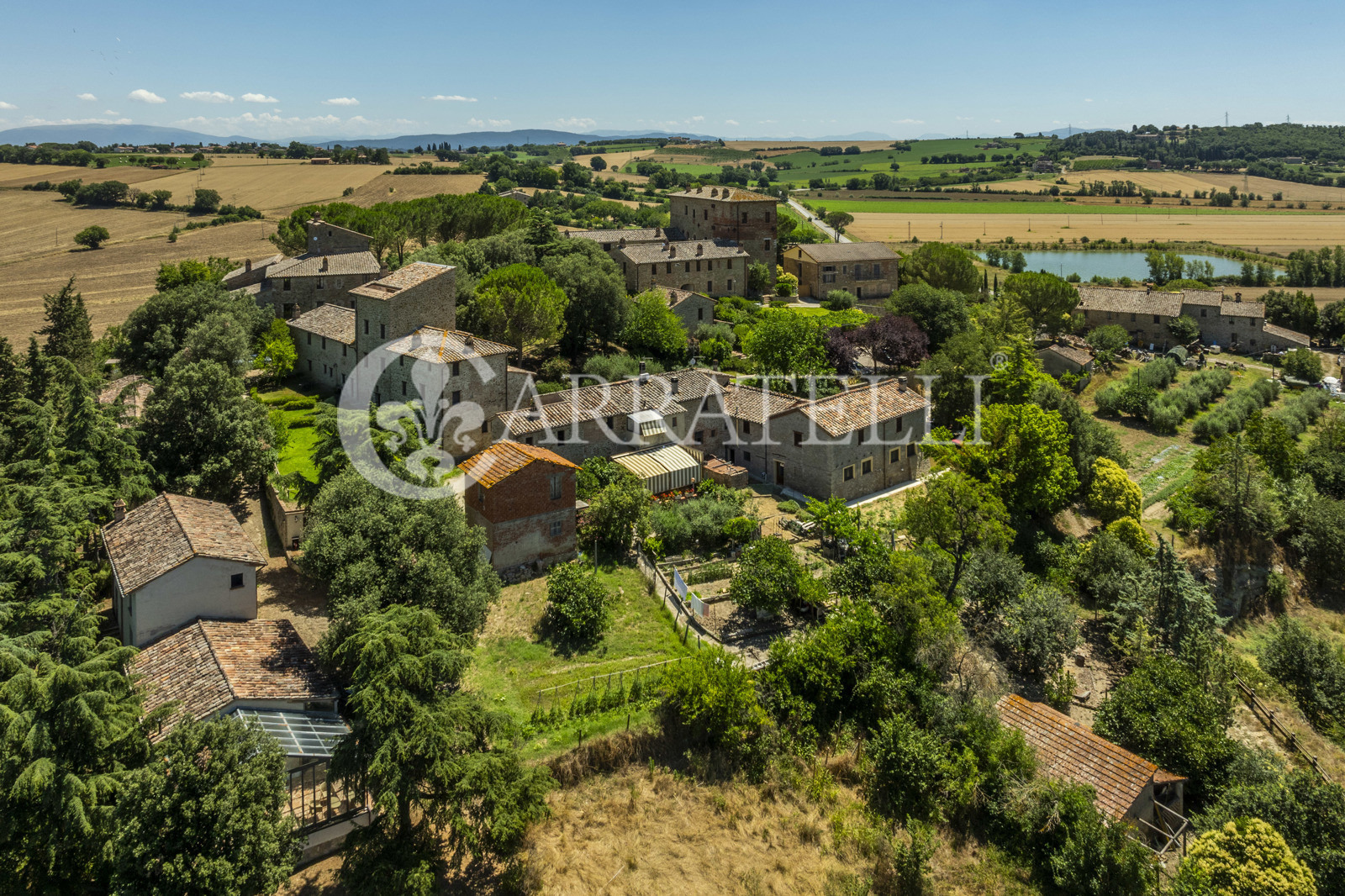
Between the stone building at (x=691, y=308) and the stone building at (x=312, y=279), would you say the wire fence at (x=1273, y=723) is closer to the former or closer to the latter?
the stone building at (x=691, y=308)

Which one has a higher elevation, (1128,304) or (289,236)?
(289,236)

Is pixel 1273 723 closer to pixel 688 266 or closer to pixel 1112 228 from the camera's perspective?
pixel 688 266

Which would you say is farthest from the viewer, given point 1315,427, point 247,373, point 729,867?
point 1315,427

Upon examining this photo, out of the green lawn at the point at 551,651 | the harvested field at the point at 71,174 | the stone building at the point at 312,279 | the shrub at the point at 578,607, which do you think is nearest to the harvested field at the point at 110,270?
the stone building at the point at 312,279

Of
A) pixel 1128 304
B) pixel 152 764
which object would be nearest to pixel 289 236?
pixel 152 764

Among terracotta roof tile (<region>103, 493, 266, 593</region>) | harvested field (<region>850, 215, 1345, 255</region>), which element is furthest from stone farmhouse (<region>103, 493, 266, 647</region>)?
harvested field (<region>850, 215, 1345, 255</region>)

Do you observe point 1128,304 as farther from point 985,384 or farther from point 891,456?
point 891,456
